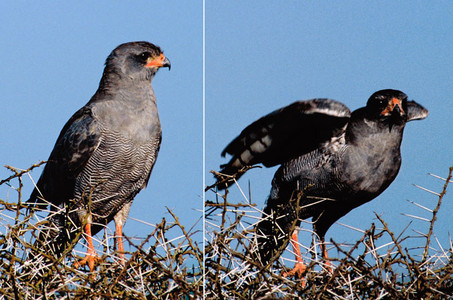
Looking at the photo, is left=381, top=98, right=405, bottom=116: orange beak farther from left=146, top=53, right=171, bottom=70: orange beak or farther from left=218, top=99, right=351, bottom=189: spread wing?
left=146, top=53, right=171, bottom=70: orange beak

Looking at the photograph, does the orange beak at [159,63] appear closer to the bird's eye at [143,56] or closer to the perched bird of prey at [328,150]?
the bird's eye at [143,56]

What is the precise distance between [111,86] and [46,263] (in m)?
1.37

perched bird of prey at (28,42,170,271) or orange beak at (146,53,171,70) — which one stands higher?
orange beak at (146,53,171,70)

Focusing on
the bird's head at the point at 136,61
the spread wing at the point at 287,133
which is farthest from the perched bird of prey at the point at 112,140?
the spread wing at the point at 287,133

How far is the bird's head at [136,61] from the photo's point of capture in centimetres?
373

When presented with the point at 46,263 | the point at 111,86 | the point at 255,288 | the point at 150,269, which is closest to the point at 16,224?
the point at 46,263

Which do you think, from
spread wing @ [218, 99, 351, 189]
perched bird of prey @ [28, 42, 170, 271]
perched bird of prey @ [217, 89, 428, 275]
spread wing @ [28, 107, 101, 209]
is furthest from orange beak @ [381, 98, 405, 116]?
spread wing @ [28, 107, 101, 209]

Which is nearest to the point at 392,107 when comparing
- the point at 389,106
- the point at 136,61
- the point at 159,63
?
the point at 389,106

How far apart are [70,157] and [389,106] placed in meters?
1.60

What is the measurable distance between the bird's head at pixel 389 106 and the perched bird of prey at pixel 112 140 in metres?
1.10

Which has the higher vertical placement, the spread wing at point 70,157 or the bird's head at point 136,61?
the bird's head at point 136,61

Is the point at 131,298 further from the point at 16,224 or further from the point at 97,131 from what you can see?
the point at 97,131

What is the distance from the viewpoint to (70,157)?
12.1 feet

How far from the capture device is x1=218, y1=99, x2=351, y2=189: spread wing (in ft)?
10.2
